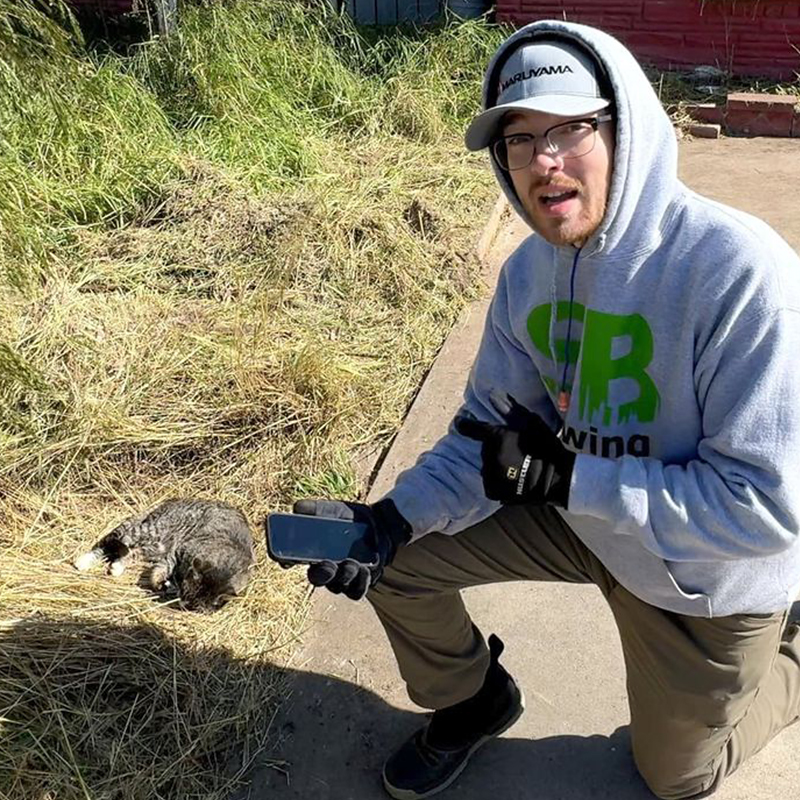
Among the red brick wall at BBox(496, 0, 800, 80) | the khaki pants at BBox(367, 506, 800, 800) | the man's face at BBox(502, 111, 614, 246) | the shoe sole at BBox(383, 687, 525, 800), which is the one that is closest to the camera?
the man's face at BBox(502, 111, 614, 246)

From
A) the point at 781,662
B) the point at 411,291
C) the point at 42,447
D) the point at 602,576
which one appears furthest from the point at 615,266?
the point at 411,291

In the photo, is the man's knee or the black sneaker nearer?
the man's knee

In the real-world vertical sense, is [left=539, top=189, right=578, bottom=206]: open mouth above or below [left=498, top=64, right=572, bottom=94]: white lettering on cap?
below

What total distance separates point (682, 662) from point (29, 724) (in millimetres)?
Answer: 1734

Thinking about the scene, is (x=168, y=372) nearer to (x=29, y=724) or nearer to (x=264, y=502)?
(x=264, y=502)

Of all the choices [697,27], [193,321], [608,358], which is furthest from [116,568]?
[697,27]

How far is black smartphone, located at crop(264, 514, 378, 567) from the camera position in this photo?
84.2 inches

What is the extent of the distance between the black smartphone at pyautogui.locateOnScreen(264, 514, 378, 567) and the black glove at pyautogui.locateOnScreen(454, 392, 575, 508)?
35 centimetres

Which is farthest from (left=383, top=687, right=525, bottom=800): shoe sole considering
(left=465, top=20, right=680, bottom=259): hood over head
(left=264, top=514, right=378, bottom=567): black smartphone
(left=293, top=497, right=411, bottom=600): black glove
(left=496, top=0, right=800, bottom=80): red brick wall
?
(left=496, top=0, right=800, bottom=80): red brick wall

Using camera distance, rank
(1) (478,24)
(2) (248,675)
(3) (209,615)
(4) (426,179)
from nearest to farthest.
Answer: (2) (248,675) → (3) (209,615) → (4) (426,179) → (1) (478,24)

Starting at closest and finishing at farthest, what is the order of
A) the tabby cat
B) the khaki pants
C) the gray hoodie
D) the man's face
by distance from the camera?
the gray hoodie → the man's face → the khaki pants → the tabby cat

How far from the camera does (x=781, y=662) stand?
2.44 meters

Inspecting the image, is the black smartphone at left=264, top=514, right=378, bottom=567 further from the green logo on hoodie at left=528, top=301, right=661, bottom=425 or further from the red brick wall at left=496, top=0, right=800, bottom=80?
the red brick wall at left=496, top=0, right=800, bottom=80

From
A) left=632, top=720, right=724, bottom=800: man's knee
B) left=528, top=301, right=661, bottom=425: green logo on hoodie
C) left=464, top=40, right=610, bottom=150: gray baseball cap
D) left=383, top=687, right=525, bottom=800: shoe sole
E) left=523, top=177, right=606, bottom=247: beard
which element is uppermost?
left=464, top=40, right=610, bottom=150: gray baseball cap
